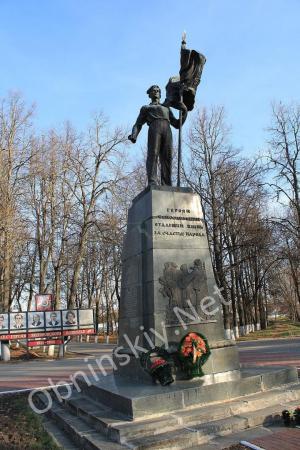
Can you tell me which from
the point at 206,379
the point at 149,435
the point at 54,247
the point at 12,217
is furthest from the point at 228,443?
the point at 54,247

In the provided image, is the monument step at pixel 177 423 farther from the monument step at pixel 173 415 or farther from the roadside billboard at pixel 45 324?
the roadside billboard at pixel 45 324

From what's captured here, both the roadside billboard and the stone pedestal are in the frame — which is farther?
the roadside billboard

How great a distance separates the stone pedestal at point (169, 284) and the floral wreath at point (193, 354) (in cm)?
28

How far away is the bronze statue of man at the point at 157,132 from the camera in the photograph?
901cm

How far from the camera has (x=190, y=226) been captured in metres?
8.27

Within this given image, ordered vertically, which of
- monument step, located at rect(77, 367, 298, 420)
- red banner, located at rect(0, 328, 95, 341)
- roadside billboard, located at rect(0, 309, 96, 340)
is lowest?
monument step, located at rect(77, 367, 298, 420)

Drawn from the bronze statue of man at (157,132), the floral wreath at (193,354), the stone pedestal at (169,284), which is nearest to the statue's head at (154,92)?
the bronze statue of man at (157,132)

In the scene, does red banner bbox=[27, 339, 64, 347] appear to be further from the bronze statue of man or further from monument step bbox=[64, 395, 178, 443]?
monument step bbox=[64, 395, 178, 443]

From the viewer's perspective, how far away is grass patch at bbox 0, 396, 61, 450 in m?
5.70

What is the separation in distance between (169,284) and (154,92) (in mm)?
4122

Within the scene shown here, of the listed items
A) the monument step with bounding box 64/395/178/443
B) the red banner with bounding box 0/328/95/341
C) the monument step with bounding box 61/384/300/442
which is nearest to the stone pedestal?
the monument step with bounding box 61/384/300/442

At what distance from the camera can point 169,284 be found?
7641 mm

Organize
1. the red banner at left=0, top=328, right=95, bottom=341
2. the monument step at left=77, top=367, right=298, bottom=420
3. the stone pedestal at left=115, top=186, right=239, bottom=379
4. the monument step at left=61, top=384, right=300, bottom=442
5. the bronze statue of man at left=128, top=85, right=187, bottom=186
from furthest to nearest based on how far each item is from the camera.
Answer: the red banner at left=0, top=328, right=95, bottom=341 < the bronze statue of man at left=128, top=85, right=187, bottom=186 < the stone pedestal at left=115, top=186, right=239, bottom=379 < the monument step at left=77, top=367, right=298, bottom=420 < the monument step at left=61, top=384, right=300, bottom=442

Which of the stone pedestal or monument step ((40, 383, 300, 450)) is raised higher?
the stone pedestal
